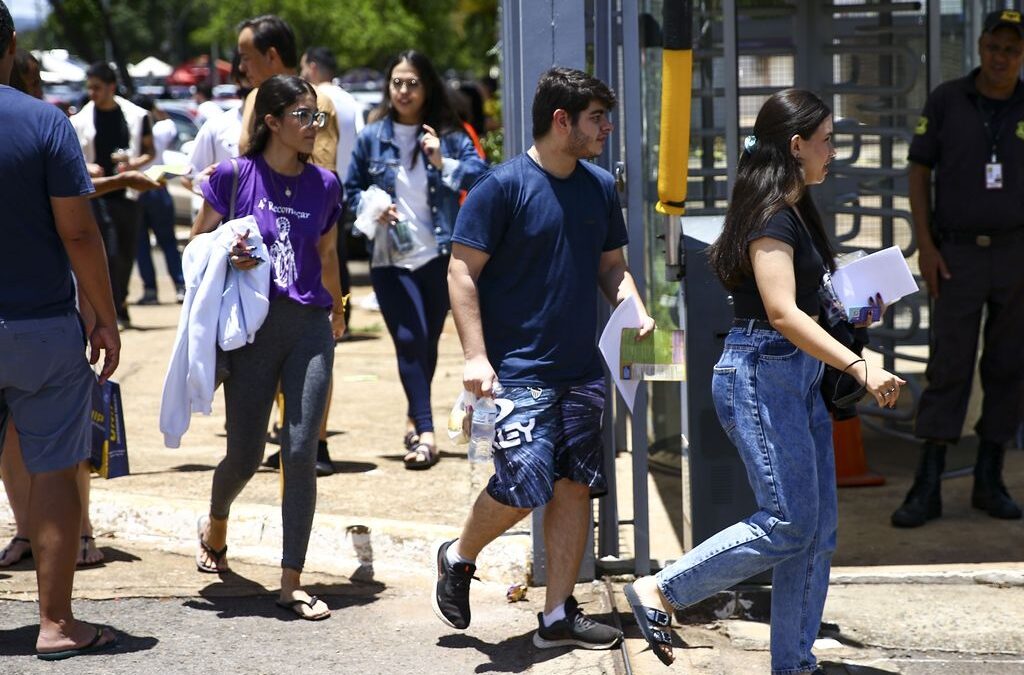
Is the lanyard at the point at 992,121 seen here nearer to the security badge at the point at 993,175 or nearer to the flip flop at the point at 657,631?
the security badge at the point at 993,175

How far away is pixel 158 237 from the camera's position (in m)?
14.2

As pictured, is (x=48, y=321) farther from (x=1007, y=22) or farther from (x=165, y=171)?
(x=1007, y=22)

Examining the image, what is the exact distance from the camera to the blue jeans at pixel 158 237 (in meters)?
13.9

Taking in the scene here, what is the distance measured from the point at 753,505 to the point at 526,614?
0.95 meters

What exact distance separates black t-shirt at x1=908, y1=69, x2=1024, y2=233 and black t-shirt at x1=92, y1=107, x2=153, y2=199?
708cm

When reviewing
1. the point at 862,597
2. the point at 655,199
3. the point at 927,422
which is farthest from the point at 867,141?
the point at 862,597

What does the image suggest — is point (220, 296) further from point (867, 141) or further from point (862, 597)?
point (867, 141)

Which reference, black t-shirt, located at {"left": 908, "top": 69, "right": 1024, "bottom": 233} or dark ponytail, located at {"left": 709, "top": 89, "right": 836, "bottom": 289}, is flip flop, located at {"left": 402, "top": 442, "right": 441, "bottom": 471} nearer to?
black t-shirt, located at {"left": 908, "top": 69, "right": 1024, "bottom": 233}

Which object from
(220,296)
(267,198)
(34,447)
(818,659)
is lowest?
(818,659)

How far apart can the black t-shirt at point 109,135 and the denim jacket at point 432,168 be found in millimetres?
4755

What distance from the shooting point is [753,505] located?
17.2 ft

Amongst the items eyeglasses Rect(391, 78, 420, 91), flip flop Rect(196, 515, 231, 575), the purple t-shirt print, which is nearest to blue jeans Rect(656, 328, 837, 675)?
the purple t-shirt print

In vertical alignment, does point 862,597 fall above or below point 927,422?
below

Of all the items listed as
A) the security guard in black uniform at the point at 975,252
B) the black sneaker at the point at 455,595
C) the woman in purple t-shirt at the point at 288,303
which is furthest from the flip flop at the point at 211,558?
the security guard in black uniform at the point at 975,252
